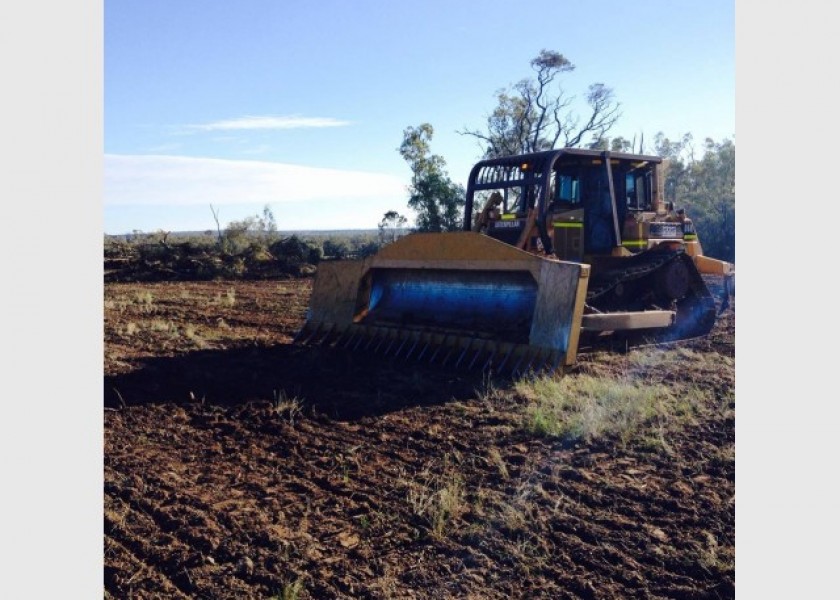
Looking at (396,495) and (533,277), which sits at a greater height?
(533,277)

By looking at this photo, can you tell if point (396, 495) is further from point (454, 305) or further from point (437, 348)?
point (454, 305)

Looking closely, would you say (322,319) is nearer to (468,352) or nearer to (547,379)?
(468,352)

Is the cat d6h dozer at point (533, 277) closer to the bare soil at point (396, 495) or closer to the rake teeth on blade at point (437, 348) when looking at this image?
the rake teeth on blade at point (437, 348)

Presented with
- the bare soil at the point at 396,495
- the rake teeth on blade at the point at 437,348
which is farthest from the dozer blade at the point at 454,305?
the bare soil at the point at 396,495

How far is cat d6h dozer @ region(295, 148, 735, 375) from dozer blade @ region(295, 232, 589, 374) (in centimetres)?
1

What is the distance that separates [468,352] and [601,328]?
1.55m

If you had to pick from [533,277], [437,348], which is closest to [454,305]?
[437,348]

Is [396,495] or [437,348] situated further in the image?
[437,348]

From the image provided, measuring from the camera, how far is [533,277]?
8.59m

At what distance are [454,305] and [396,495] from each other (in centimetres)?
499

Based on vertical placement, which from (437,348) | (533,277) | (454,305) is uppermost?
(533,277)

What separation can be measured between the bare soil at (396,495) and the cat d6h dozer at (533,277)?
0.70 m

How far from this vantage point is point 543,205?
951 centimetres

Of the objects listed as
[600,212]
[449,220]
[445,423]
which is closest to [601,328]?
[600,212]
